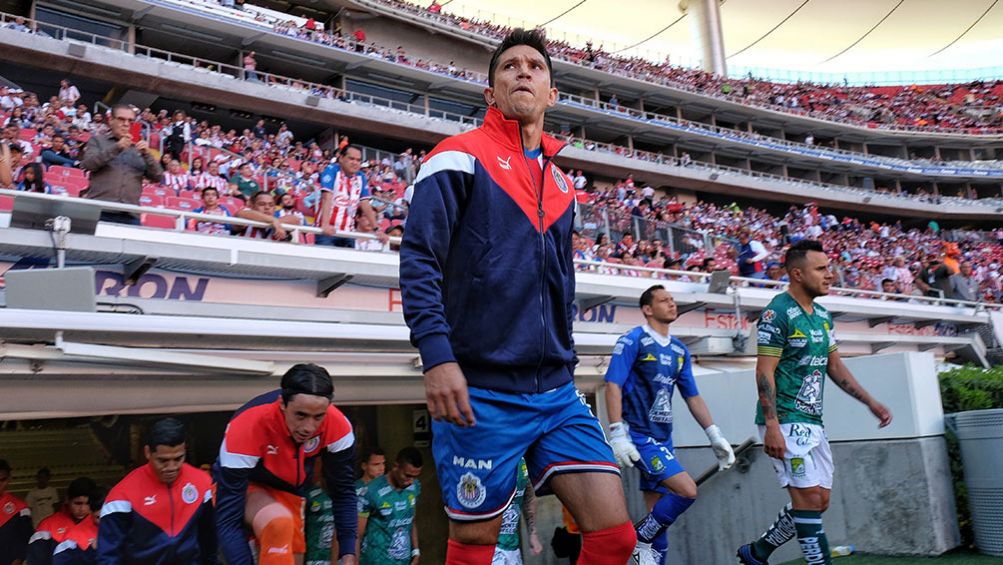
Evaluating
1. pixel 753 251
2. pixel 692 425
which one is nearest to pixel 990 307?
pixel 753 251

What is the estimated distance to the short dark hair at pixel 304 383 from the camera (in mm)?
4082

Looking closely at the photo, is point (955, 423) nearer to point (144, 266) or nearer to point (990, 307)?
point (144, 266)

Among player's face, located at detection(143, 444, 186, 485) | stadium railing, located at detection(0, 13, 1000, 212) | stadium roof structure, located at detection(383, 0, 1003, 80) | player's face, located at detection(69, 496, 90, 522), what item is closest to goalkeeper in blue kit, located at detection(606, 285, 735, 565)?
player's face, located at detection(143, 444, 186, 485)

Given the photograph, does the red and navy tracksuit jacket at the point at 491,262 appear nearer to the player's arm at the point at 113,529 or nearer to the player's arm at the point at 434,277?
the player's arm at the point at 434,277

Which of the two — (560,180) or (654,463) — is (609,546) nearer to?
(560,180)

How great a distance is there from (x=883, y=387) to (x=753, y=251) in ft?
28.7

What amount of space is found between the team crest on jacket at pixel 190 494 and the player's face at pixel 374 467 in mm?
2774

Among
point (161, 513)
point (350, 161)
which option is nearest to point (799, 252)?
point (161, 513)

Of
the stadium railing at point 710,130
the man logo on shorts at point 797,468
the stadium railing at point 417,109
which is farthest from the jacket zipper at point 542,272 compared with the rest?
the stadium railing at point 710,130

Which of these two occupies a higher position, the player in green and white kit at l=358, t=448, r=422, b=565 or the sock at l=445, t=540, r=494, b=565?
the sock at l=445, t=540, r=494, b=565

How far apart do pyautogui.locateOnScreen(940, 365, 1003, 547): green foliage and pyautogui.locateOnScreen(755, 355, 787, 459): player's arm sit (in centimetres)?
229

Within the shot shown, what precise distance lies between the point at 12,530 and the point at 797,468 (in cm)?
622

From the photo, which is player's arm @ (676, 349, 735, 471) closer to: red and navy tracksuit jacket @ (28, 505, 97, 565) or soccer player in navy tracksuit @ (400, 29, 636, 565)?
soccer player in navy tracksuit @ (400, 29, 636, 565)

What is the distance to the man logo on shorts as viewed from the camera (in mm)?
4766
